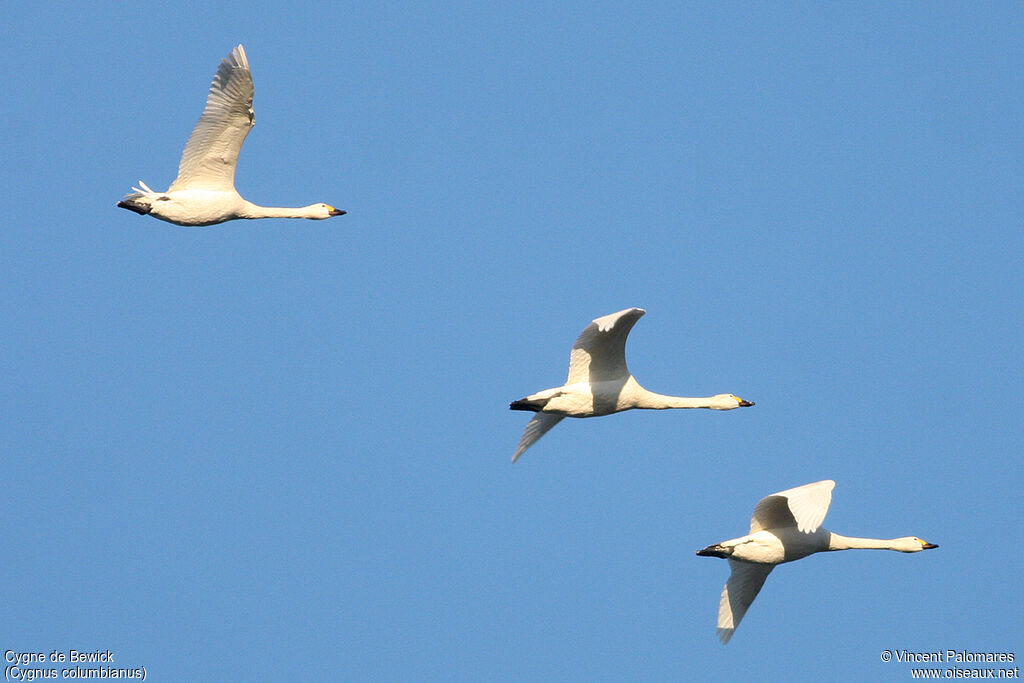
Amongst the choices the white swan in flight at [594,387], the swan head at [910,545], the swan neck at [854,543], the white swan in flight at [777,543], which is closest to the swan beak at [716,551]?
the white swan in flight at [777,543]

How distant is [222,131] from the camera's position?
98.9 feet

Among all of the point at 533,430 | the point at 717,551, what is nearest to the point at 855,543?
the point at 717,551

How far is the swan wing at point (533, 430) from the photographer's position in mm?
31281

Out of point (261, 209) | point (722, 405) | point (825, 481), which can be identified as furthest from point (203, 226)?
point (825, 481)

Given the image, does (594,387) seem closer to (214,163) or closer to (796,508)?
(796,508)

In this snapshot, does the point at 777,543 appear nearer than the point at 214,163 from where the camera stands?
Yes

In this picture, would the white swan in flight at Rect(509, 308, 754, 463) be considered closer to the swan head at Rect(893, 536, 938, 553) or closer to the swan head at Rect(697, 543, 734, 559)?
the swan head at Rect(697, 543, 734, 559)

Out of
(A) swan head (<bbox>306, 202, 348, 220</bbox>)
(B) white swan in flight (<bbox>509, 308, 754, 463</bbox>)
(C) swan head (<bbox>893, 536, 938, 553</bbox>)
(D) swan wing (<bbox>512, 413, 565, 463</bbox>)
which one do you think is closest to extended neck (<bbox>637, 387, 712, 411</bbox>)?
(B) white swan in flight (<bbox>509, 308, 754, 463</bbox>)

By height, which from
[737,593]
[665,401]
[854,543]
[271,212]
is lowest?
[737,593]

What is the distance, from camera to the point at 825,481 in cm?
2745

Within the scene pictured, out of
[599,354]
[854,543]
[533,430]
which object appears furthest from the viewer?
[533,430]

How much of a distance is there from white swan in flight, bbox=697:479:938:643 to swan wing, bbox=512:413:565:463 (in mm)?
4351

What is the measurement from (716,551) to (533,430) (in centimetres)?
477

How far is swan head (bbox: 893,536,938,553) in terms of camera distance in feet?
101
